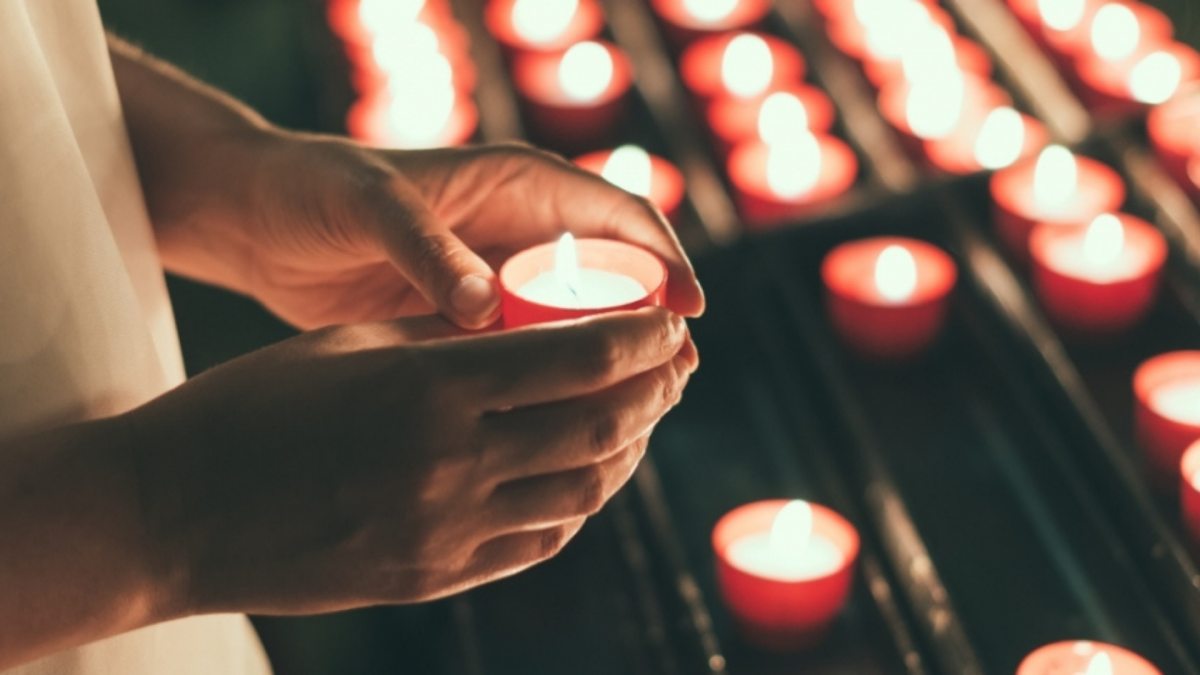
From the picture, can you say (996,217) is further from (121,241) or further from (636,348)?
(121,241)

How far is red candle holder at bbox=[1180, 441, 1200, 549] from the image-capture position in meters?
1.25

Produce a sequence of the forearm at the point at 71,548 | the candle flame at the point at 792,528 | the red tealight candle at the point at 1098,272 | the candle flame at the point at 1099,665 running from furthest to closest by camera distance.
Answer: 1. the red tealight candle at the point at 1098,272
2. the candle flame at the point at 792,528
3. the candle flame at the point at 1099,665
4. the forearm at the point at 71,548

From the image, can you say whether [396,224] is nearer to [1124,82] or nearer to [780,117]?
[780,117]

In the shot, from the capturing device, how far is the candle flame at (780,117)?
1.99m

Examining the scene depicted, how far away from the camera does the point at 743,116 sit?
2.08 meters

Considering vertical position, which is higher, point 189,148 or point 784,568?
point 189,148

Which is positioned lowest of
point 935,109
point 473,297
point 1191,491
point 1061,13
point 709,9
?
point 1191,491

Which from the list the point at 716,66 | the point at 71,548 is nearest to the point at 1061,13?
the point at 716,66

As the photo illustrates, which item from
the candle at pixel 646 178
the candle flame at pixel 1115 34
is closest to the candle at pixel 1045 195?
the candle flame at pixel 1115 34

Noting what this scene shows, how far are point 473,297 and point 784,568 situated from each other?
518mm

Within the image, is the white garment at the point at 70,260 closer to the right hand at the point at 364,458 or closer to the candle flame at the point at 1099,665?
the right hand at the point at 364,458

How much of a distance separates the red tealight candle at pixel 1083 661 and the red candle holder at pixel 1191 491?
17 centimetres

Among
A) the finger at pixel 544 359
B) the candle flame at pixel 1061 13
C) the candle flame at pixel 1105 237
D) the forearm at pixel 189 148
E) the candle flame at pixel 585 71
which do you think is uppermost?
the candle flame at pixel 585 71

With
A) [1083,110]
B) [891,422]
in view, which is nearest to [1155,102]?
[1083,110]
